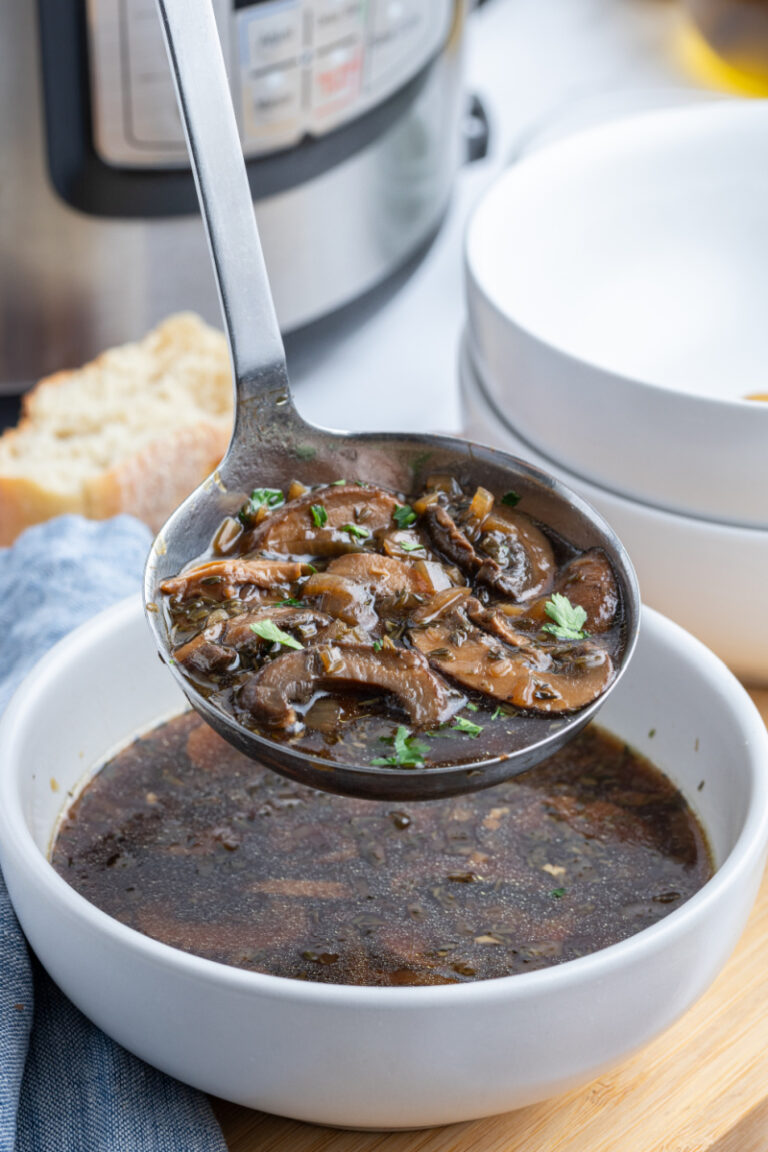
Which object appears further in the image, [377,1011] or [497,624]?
[497,624]

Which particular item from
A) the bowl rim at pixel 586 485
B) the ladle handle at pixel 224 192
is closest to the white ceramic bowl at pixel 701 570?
the bowl rim at pixel 586 485

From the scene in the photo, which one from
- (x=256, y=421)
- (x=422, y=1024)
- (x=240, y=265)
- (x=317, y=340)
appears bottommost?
(x=317, y=340)

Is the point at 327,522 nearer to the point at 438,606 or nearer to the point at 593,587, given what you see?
the point at 438,606

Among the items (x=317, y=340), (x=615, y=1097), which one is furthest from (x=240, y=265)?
(x=317, y=340)

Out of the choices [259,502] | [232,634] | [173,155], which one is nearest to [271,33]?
[173,155]

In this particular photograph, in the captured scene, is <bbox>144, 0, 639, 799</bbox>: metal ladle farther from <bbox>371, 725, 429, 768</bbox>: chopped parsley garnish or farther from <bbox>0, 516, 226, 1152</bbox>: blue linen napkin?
<bbox>0, 516, 226, 1152</bbox>: blue linen napkin

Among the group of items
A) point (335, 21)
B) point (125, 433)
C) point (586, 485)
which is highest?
point (335, 21)

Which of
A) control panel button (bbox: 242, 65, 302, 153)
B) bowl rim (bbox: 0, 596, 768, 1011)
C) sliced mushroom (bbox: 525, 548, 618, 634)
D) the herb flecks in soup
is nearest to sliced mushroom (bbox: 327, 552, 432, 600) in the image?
the herb flecks in soup

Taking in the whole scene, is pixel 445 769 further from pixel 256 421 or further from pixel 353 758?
pixel 256 421
